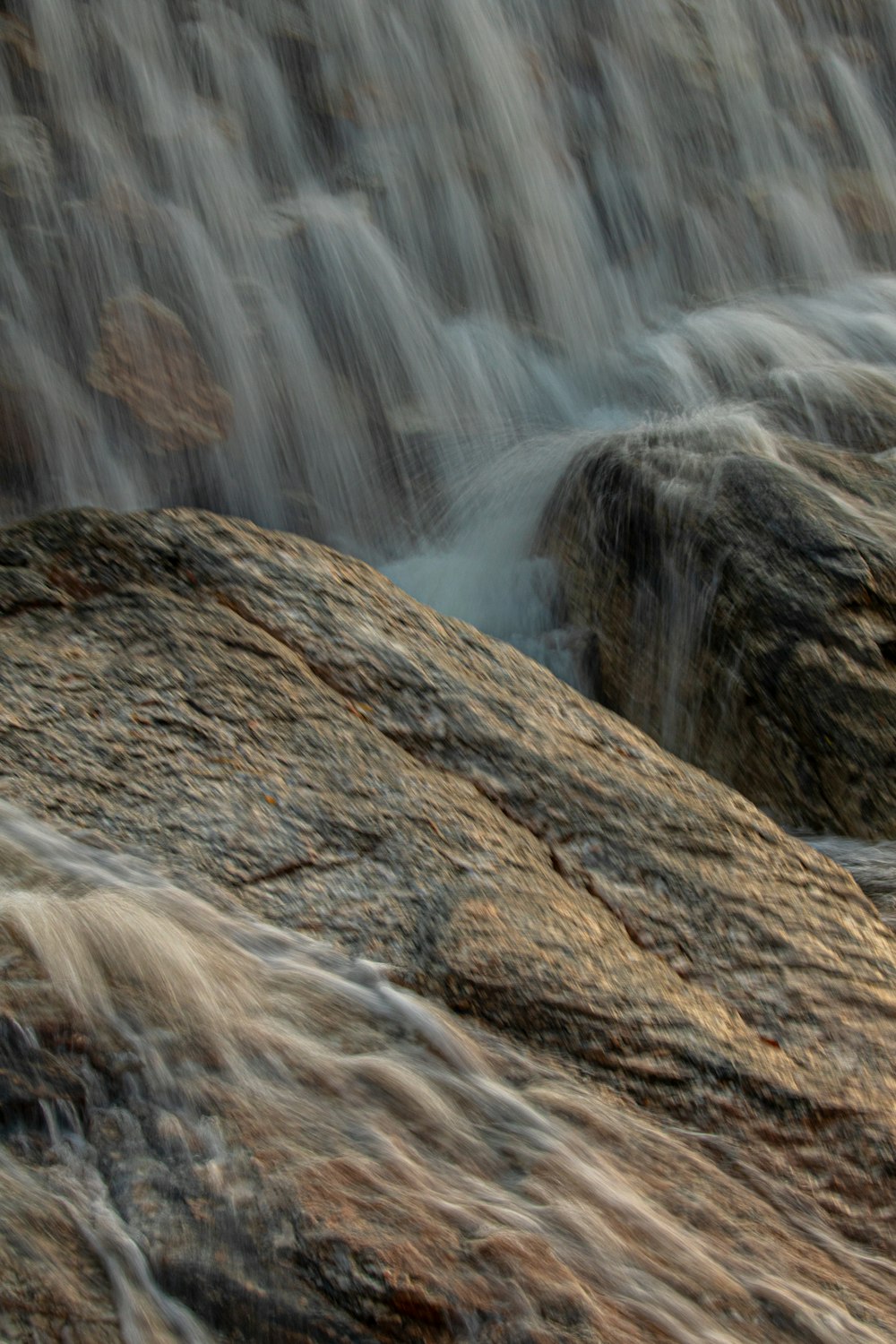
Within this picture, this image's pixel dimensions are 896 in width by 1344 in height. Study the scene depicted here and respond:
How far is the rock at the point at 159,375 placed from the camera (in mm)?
5406

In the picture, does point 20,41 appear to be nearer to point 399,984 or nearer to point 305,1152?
point 399,984

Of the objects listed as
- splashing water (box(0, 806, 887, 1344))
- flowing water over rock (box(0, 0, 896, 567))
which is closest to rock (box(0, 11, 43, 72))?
flowing water over rock (box(0, 0, 896, 567))

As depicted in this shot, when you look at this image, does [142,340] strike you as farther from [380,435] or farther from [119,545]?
[119,545]

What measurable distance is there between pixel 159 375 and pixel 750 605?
9.94 ft

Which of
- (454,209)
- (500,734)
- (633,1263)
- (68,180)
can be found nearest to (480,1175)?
(633,1263)

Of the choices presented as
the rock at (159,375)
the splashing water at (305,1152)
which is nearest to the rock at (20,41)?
the rock at (159,375)

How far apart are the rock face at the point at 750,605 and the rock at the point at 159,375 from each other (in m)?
1.77

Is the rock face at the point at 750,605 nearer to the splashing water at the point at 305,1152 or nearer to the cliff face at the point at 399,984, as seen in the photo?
the cliff face at the point at 399,984

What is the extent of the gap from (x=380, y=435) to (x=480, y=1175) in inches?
176

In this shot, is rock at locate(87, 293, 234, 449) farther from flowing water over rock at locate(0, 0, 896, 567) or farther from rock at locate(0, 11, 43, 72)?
rock at locate(0, 11, 43, 72)

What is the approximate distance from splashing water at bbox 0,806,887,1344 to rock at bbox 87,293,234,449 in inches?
143

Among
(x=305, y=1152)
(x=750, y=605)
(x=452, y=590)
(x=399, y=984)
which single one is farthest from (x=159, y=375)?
(x=305, y=1152)

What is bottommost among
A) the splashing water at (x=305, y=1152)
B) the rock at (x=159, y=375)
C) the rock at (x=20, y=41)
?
the splashing water at (x=305, y=1152)

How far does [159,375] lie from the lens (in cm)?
553
